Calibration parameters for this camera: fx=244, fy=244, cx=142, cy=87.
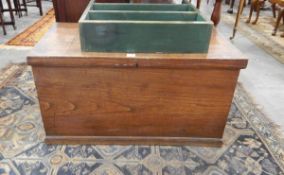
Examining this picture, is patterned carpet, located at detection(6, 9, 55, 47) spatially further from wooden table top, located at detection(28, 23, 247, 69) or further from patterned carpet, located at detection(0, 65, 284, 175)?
wooden table top, located at detection(28, 23, 247, 69)

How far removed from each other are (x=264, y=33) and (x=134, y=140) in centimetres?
272

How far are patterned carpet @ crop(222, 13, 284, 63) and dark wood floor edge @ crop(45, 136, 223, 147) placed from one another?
5.35 feet

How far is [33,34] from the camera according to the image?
284 centimetres

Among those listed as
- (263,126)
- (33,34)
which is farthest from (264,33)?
(33,34)

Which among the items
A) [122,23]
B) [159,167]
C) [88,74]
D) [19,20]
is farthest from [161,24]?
[19,20]

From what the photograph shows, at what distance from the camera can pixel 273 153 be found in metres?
1.20

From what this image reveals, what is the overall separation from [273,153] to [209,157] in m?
0.33

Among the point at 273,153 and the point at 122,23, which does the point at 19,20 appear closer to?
the point at 122,23

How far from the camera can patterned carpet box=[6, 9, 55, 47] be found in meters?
2.56

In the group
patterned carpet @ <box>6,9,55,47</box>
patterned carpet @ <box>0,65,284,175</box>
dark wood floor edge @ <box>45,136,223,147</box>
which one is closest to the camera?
patterned carpet @ <box>0,65,284,175</box>

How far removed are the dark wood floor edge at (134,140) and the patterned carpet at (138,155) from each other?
0.07 feet

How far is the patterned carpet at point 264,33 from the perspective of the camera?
103 inches

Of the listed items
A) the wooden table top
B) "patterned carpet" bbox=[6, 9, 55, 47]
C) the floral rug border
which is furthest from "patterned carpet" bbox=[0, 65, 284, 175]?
"patterned carpet" bbox=[6, 9, 55, 47]

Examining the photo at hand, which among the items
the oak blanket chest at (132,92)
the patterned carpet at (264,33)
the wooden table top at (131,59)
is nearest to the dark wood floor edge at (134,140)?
the oak blanket chest at (132,92)
